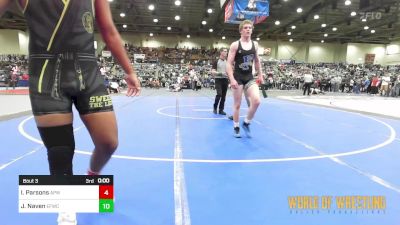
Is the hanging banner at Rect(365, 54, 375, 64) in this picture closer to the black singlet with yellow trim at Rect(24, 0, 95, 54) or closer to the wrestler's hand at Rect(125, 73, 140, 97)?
the wrestler's hand at Rect(125, 73, 140, 97)

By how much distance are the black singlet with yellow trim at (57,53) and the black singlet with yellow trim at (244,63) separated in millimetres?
3507

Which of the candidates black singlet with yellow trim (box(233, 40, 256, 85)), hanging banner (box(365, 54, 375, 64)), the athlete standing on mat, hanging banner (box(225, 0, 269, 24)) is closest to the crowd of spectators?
hanging banner (box(225, 0, 269, 24))

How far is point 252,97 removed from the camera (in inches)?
190

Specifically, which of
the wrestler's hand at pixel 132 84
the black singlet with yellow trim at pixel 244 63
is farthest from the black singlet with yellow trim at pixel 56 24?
the black singlet with yellow trim at pixel 244 63

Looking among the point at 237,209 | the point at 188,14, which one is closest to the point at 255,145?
the point at 237,209

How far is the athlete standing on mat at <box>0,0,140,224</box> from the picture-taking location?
162 cm

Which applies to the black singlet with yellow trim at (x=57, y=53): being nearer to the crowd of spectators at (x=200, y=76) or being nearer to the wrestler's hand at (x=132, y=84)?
the wrestler's hand at (x=132, y=84)

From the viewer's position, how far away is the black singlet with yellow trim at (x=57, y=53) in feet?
5.28

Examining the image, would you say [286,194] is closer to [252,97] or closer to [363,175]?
[363,175]

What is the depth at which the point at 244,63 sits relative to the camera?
4.99m

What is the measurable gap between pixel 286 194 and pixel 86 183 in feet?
5.82

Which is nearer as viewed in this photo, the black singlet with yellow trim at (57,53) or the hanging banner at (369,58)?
the black singlet with yellow trim at (57,53)

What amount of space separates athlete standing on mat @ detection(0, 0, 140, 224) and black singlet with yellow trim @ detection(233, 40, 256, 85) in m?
3.41
